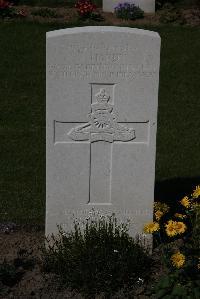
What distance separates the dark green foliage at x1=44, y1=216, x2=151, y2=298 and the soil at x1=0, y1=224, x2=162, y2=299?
9 centimetres

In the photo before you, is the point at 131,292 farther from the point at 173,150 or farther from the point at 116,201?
the point at 173,150

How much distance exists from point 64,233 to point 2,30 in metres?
9.98

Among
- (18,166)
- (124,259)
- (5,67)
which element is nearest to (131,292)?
(124,259)

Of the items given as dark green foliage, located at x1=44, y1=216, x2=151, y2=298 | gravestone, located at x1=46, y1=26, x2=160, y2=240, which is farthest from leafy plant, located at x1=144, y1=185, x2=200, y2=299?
gravestone, located at x1=46, y1=26, x2=160, y2=240

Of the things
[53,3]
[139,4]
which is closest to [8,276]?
[139,4]

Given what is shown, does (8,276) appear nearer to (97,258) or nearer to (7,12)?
(97,258)

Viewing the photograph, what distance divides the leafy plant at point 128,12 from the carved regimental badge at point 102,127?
35.4 ft

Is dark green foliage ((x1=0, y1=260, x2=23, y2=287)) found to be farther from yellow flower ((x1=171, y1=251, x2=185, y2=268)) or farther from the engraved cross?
yellow flower ((x1=171, y1=251, x2=185, y2=268))

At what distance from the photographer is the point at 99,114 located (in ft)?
19.9

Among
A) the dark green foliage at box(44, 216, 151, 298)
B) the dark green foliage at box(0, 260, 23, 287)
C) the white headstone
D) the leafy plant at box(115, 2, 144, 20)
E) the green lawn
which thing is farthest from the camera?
the white headstone

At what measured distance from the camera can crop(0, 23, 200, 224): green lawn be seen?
8.35m

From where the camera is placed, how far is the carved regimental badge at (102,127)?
6.06m

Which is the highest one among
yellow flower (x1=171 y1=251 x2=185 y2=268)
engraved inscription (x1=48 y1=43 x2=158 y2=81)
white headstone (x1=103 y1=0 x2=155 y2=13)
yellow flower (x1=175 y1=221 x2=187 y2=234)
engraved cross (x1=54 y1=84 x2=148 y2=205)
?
white headstone (x1=103 y1=0 x2=155 y2=13)

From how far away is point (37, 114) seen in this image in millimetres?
11242
